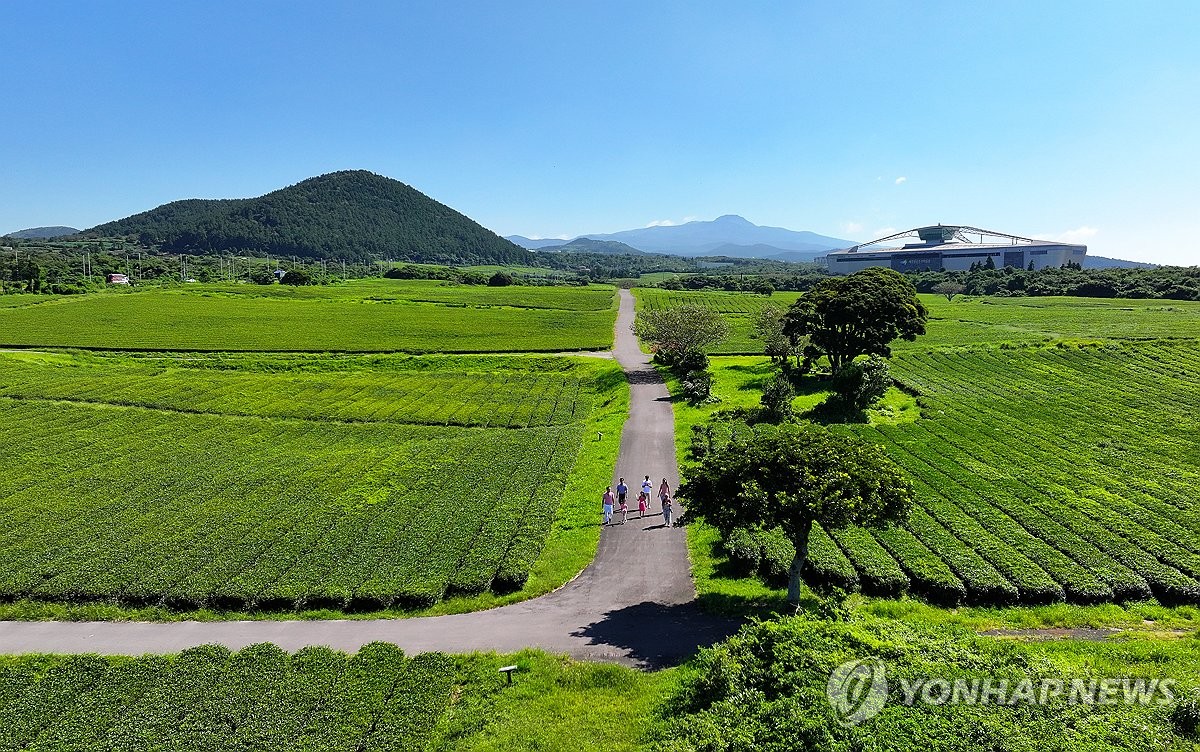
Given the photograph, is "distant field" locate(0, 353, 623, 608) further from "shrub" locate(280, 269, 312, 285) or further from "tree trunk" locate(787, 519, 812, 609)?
"shrub" locate(280, 269, 312, 285)

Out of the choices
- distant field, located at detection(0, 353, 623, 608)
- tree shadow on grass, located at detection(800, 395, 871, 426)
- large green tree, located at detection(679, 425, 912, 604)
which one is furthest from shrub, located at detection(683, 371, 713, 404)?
large green tree, located at detection(679, 425, 912, 604)

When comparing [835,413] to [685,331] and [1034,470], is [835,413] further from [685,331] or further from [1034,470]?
[685,331]

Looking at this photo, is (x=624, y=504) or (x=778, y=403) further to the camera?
(x=778, y=403)

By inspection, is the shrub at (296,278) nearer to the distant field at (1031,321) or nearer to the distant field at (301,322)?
the distant field at (301,322)

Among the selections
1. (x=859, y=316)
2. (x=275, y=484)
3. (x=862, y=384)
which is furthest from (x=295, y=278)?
(x=862, y=384)

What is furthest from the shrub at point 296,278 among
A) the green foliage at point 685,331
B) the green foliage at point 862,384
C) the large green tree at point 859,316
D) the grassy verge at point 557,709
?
the grassy verge at point 557,709

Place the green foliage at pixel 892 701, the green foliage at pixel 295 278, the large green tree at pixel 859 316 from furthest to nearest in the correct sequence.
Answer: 1. the green foliage at pixel 295 278
2. the large green tree at pixel 859 316
3. the green foliage at pixel 892 701
